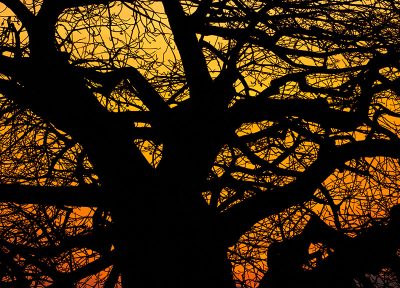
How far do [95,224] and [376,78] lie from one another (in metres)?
3.88

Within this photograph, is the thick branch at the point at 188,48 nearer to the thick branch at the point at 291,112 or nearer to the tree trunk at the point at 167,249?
the thick branch at the point at 291,112

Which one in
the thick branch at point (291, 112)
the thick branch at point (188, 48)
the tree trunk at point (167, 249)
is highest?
the thick branch at point (188, 48)

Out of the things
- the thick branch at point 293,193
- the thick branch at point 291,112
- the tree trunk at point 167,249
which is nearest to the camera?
the tree trunk at point 167,249

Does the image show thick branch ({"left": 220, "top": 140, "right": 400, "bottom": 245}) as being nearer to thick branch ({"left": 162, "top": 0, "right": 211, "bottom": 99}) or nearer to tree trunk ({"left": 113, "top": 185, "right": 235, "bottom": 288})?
tree trunk ({"left": 113, "top": 185, "right": 235, "bottom": 288})

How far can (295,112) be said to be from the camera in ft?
16.5

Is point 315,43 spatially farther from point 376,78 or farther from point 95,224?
point 95,224

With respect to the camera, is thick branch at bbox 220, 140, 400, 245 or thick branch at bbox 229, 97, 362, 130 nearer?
thick branch at bbox 220, 140, 400, 245

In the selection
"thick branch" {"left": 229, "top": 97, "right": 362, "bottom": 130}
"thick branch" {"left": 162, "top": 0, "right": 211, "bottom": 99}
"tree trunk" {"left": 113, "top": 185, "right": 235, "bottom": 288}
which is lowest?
"tree trunk" {"left": 113, "top": 185, "right": 235, "bottom": 288}

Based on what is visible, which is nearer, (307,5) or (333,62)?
(307,5)

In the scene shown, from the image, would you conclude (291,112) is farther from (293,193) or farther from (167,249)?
(167,249)

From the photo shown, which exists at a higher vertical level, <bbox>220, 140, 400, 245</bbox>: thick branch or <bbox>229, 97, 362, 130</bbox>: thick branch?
<bbox>229, 97, 362, 130</bbox>: thick branch

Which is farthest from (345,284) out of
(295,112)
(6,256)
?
(6,256)

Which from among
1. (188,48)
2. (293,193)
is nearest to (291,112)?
(293,193)

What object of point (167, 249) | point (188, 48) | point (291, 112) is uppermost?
point (188, 48)
